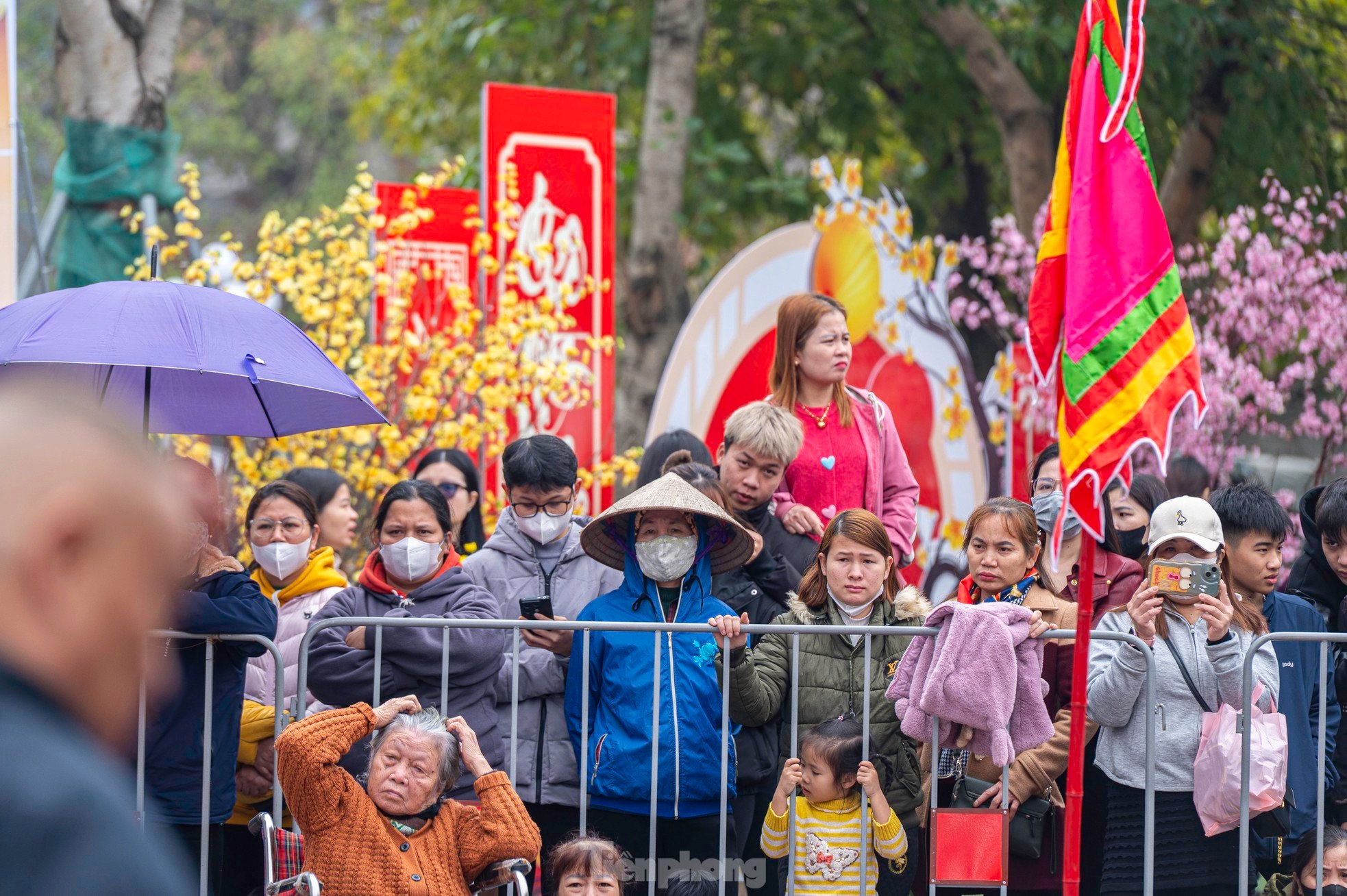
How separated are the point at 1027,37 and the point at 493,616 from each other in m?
8.95

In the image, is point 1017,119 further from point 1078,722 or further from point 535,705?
point 1078,722

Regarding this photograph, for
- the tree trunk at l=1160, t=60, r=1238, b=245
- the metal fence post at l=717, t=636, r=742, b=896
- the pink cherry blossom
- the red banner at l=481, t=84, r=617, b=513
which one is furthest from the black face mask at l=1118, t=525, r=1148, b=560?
the tree trunk at l=1160, t=60, r=1238, b=245

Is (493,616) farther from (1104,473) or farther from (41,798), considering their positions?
(41,798)

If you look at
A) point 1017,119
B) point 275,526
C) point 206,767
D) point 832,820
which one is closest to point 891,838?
point 832,820

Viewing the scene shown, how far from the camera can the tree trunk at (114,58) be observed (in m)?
8.16

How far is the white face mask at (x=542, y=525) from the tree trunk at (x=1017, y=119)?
22.8 feet

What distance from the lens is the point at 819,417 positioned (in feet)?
18.9

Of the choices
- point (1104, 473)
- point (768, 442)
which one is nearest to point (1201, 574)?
point (1104, 473)

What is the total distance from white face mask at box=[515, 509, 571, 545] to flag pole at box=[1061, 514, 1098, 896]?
181cm

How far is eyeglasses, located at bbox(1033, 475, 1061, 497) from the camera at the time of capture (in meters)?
5.61

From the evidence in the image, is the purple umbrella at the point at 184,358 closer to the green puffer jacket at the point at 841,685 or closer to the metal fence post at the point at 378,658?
the metal fence post at the point at 378,658

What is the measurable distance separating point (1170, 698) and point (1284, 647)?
19.8 inches

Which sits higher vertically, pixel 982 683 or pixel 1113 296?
pixel 1113 296

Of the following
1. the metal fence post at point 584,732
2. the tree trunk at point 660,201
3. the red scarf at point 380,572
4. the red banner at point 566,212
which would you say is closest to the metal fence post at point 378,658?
the red scarf at point 380,572
